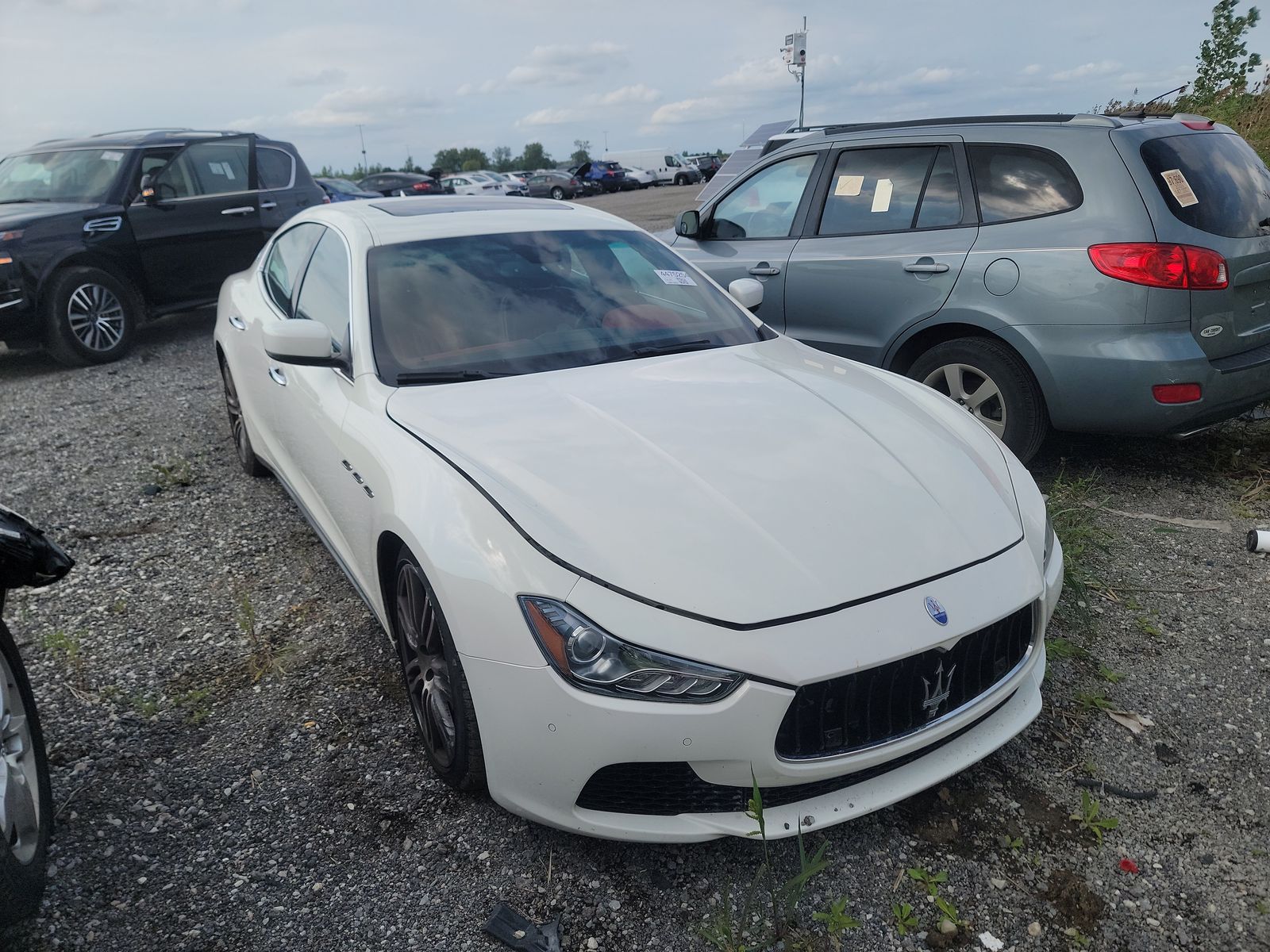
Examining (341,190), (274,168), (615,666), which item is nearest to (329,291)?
(615,666)

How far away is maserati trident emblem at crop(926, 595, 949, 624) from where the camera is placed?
2.04 metres

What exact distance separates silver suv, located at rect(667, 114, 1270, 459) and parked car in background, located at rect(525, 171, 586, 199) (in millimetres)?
35694

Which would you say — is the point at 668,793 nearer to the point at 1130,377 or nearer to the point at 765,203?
the point at 1130,377

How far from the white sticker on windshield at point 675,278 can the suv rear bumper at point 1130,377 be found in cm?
163

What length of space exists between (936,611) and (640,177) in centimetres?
4355

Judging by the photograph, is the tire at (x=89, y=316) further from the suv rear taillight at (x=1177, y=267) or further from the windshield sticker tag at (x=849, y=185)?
the suv rear taillight at (x=1177, y=267)

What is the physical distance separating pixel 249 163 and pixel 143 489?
504 centimetres

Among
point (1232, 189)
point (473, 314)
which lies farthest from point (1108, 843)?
point (1232, 189)

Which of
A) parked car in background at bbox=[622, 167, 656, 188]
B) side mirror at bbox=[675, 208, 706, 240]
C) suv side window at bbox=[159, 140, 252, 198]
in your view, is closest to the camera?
side mirror at bbox=[675, 208, 706, 240]

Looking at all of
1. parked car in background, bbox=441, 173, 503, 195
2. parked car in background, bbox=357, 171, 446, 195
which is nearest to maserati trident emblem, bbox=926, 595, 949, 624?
parked car in background, bbox=357, 171, 446, 195

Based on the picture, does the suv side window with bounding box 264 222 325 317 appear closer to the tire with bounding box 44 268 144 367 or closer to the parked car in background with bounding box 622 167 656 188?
the tire with bounding box 44 268 144 367

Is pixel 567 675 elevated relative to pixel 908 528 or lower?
lower

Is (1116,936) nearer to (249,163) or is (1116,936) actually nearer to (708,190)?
(249,163)

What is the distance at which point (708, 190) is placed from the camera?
12102 millimetres
